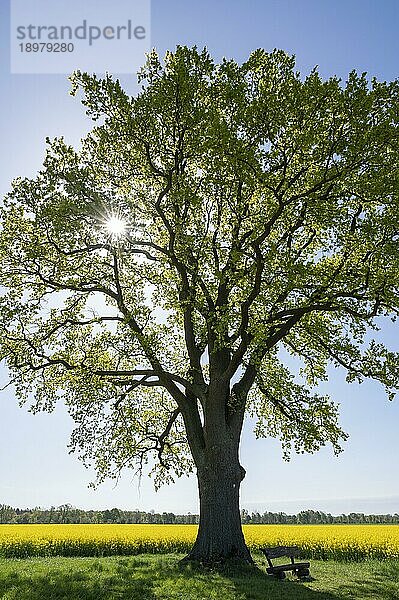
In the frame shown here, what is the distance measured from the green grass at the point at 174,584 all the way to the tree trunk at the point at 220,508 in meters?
0.87

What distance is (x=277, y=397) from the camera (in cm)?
2181

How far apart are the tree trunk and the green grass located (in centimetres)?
87

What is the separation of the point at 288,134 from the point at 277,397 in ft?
32.4

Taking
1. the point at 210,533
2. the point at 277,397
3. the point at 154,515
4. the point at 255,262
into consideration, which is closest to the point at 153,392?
the point at 277,397

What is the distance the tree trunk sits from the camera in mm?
18016

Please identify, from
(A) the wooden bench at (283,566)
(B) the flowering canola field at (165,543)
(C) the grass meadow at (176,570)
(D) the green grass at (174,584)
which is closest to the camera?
(D) the green grass at (174,584)

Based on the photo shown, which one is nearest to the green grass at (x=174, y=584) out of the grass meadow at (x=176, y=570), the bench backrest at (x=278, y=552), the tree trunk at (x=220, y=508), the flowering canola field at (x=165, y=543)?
the grass meadow at (x=176, y=570)

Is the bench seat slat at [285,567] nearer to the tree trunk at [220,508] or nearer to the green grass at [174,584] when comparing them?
the green grass at [174,584]

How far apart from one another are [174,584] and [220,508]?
14.7ft

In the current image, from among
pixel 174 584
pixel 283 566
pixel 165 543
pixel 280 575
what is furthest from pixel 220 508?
pixel 165 543

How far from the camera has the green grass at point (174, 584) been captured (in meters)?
13.0

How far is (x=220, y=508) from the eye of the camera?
18.5m

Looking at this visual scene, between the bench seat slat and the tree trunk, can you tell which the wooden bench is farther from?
the tree trunk

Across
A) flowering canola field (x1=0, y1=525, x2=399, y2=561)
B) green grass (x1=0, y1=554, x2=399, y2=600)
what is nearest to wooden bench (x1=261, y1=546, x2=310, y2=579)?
green grass (x1=0, y1=554, x2=399, y2=600)
